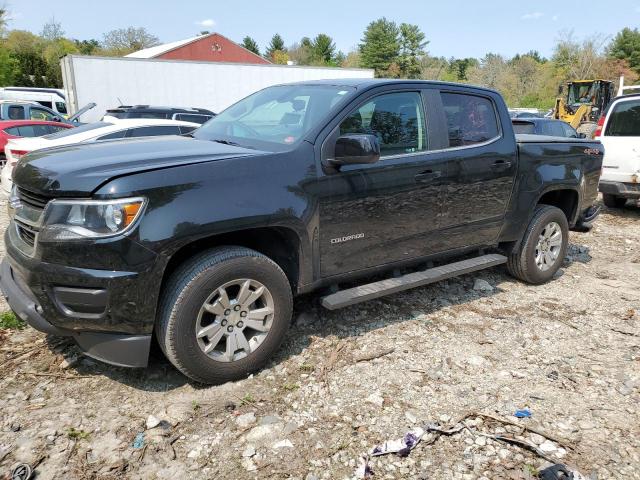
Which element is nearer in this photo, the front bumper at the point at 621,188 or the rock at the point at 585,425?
the rock at the point at 585,425

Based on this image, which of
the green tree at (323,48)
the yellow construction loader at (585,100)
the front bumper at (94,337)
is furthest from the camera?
the green tree at (323,48)

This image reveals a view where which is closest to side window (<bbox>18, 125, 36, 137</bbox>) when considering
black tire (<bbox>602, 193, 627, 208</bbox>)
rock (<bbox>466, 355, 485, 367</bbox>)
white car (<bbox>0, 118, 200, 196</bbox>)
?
white car (<bbox>0, 118, 200, 196</bbox>)

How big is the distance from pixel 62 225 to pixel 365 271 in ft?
6.72

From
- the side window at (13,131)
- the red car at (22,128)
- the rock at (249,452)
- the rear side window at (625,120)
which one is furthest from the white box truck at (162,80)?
the rock at (249,452)

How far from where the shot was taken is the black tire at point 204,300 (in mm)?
2887

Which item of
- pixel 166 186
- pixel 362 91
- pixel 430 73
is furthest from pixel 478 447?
pixel 430 73

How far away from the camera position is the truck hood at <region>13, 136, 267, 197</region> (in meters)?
2.71

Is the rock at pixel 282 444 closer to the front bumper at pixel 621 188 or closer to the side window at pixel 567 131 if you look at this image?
the front bumper at pixel 621 188

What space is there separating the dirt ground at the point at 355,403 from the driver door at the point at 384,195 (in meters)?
0.70

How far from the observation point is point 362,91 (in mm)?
3686

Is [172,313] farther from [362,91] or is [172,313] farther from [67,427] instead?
[362,91]

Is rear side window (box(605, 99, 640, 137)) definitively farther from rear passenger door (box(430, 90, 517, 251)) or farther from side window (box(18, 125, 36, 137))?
side window (box(18, 125, 36, 137))

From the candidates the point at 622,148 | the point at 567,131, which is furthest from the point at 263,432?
the point at 567,131

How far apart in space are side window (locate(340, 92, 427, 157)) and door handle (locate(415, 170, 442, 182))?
0.62 feet
